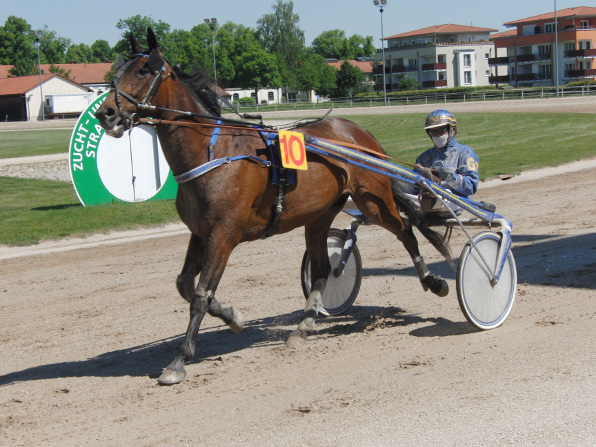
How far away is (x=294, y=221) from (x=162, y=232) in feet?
18.8

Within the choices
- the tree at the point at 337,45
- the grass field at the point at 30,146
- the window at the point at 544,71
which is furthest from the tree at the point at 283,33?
the grass field at the point at 30,146

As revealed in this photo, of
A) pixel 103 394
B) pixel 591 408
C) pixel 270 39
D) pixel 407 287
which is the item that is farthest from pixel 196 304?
pixel 270 39

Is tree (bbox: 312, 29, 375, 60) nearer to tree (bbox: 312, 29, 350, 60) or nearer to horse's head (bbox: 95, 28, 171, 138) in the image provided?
tree (bbox: 312, 29, 350, 60)

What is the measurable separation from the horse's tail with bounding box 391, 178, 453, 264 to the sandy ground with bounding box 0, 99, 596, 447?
0.56m

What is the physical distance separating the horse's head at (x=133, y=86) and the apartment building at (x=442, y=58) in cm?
7366

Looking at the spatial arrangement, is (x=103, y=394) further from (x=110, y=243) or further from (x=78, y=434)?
(x=110, y=243)

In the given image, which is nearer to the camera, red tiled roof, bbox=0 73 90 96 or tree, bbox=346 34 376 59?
red tiled roof, bbox=0 73 90 96

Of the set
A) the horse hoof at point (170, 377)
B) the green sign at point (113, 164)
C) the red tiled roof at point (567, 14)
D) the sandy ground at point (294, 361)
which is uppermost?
the red tiled roof at point (567, 14)

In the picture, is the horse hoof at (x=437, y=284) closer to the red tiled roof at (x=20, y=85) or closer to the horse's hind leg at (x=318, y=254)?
the horse's hind leg at (x=318, y=254)

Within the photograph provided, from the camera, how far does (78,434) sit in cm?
388

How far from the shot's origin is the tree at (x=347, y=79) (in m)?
75.1

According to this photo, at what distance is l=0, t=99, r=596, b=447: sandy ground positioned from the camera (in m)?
3.79

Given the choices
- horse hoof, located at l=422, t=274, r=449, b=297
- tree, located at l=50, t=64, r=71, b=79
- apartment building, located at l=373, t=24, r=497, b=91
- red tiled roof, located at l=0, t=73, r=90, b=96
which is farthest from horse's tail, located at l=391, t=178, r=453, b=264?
tree, located at l=50, t=64, r=71, b=79

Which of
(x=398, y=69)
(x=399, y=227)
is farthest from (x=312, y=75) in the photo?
(x=399, y=227)
